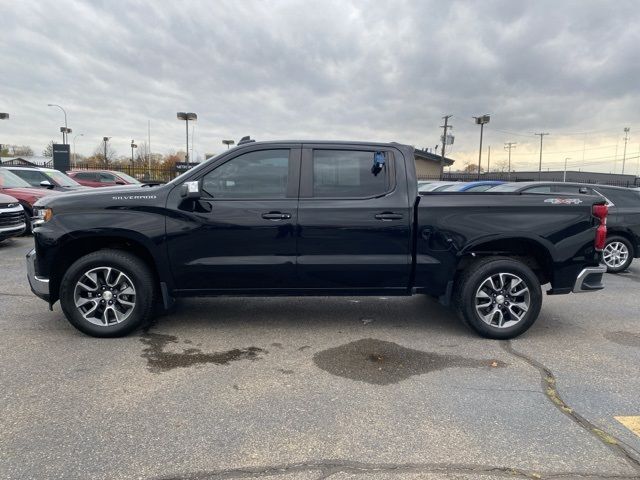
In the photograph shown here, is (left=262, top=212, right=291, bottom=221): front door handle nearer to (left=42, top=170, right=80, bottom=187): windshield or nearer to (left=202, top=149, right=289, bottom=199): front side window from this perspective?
(left=202, top=149, right=289, bottom=199): front side window

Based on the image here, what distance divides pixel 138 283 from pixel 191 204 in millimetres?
906

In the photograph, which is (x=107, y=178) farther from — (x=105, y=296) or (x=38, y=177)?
(x=105, y=296)

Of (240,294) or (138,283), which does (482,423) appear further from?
(138,283)

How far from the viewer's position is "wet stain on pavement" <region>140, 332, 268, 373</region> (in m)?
4.05

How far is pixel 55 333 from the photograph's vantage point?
4.77 meters

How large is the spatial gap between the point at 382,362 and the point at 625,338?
2788 mm

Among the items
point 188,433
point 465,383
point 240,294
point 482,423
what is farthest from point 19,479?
point 465,383

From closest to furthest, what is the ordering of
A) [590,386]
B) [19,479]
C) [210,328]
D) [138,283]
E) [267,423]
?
[19,479], [267,423], [590,386], [138,283], [210,328]

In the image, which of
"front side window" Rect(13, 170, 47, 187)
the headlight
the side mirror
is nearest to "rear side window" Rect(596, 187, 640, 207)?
the side mirror

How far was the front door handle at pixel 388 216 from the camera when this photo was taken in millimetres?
4656

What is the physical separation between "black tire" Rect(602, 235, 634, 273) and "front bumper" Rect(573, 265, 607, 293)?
446 centimetres

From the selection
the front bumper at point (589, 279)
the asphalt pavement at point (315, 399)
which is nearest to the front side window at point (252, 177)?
the asphalt pavement at point (315, 399)

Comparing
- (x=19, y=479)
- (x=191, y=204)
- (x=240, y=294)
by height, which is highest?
(x=191, y=204)

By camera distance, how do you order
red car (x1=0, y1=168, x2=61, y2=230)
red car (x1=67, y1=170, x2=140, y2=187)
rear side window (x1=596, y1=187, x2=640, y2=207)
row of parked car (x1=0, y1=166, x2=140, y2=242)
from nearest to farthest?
rear side window (x1=596, y1=187, x2=640, y2=207) < row of parked car (x1=0, y1=166, x2=140, y2=242) < red car (x1=0, y1=168, x2=61, y2=230) < red car (x1=67, y1=170, x2=140, y2=187)
